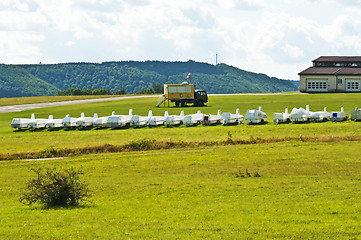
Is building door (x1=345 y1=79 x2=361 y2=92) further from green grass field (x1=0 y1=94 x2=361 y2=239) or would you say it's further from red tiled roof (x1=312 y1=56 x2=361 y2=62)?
green grass field (x1=0 y1=94 x2=361 y2=239)

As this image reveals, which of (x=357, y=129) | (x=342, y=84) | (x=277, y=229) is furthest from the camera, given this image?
(x=342, y=84)

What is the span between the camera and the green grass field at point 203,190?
17.8 metres

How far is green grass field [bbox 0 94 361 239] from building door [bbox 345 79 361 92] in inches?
2542

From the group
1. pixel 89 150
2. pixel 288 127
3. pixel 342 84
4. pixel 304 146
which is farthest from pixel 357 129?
pixel 342 84

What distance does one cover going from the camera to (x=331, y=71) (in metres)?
120

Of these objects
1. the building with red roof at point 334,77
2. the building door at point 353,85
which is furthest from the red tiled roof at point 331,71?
the building door at point 353,85

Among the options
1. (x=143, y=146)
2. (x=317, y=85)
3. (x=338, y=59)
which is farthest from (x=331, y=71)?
(x=143, y=146)

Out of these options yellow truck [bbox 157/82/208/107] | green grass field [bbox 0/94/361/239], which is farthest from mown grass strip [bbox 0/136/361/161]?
yellow truck [bbox 157/82/208/107]

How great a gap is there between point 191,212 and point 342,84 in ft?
336

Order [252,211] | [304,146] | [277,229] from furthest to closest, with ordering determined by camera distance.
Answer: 1. [304,146]
2. [252,211]
3. [277,229]

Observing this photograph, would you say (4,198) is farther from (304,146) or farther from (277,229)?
(304,146)

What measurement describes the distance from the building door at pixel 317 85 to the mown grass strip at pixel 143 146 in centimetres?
7229

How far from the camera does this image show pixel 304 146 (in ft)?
143

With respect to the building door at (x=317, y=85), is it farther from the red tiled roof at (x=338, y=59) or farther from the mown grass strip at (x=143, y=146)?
the mown grass strip at (x=143, y=146)
